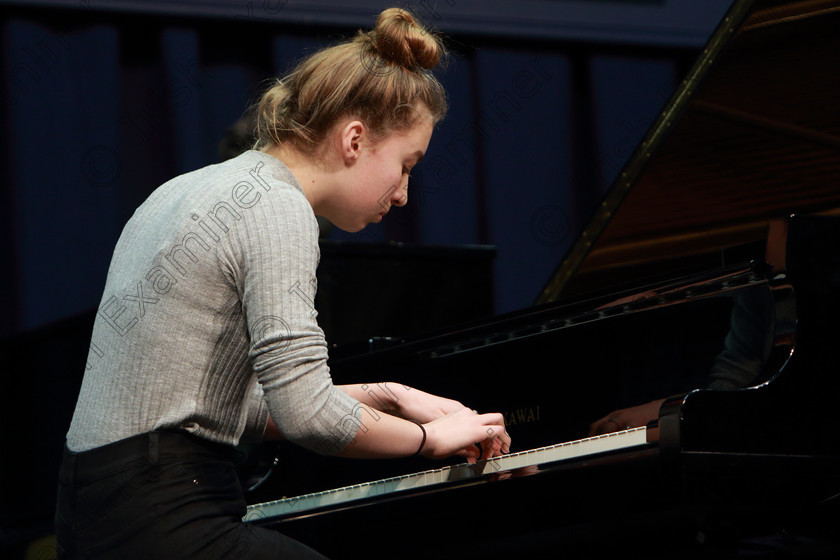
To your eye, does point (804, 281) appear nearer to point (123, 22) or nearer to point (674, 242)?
point (674, 242)

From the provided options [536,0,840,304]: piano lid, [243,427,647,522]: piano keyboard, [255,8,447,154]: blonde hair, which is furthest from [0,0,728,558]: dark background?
[255,8,447,154]: blonde hair

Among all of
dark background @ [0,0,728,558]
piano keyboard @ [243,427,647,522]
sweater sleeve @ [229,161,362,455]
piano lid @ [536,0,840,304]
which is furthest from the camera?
dark background @ [0,0,728,558]

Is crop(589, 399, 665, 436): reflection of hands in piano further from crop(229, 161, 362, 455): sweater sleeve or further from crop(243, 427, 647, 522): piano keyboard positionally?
crop(229, 161, 362, 455): sweater sleeve

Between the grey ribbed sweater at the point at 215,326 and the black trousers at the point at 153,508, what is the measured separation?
0.03m

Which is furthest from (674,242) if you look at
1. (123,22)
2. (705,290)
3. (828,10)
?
(123,22)

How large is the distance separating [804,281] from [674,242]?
0.95 meters

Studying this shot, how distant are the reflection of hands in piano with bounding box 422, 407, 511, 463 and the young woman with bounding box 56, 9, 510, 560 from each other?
32mm

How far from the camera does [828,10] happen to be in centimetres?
225

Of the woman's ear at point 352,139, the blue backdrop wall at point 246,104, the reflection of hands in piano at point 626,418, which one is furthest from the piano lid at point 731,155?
Result: the blue backdrop wall at point 246,104

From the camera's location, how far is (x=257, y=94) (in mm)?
4504

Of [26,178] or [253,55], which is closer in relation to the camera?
[26,178]
